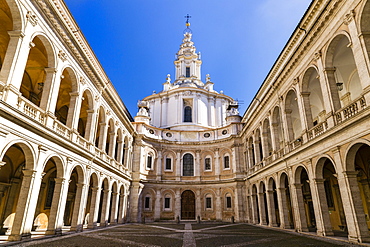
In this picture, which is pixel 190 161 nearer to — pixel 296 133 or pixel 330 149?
pixel 296 133

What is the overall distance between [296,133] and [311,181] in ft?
43.1

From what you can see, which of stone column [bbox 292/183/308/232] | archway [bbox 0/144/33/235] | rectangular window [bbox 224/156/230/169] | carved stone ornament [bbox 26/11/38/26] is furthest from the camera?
rectangular window [bbox 224/156/230/169]

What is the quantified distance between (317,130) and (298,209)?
5.65 m

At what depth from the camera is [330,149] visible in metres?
12.7

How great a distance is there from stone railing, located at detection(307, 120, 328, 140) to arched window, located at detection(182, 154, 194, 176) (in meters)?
20.9

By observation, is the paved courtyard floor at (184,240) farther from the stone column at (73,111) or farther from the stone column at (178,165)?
the stone column at (178,165)

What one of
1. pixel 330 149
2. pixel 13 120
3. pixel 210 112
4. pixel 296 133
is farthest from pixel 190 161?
pixel 13 120

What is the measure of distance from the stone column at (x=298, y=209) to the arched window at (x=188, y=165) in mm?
18303

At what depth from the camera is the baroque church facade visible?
11000 millimetres

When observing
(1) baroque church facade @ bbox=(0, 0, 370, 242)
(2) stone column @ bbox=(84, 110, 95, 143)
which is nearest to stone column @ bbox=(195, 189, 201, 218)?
(1) baroque church facade @ bbox=(0, 0, 370, 242)

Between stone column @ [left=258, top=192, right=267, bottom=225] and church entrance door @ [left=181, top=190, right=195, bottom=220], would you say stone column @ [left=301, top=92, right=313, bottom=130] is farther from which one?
church entrance door @ [left=181, top=190, right=195, bottom=220]

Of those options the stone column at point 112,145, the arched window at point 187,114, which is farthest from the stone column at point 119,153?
the arched window at point 187,114

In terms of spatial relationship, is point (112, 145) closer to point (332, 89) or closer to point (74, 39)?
point (74, 39)

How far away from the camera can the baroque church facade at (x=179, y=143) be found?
1100 centimetres
